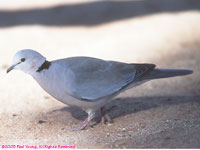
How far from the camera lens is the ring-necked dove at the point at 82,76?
3723mm

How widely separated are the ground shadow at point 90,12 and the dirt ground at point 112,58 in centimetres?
3

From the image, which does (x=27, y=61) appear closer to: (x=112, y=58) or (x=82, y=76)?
(x=82, y=76)

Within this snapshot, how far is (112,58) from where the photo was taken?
641cm

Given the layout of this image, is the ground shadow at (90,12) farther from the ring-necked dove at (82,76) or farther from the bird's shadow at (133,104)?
the ring-necked dove at (82,76)

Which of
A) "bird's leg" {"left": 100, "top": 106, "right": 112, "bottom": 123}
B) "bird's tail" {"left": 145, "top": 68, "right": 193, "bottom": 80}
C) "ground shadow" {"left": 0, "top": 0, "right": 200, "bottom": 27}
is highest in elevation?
"ground shadow" {"left": 0, "top": 0, "right": 200, "bottom": 27}

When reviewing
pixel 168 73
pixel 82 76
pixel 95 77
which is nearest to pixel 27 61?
pixel 82 76

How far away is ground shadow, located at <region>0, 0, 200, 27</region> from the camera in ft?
30.2

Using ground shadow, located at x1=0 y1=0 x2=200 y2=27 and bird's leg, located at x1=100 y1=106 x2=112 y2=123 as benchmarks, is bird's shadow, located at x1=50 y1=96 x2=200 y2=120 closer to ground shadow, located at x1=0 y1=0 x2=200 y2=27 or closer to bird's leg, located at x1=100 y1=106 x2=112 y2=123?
bird's leg, located at x1=100 y1=106 x2=112 y2=123

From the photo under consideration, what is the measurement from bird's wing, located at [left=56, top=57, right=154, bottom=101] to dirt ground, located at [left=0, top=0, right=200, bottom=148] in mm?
439

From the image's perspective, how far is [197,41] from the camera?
7.16m

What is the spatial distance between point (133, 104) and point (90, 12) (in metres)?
5.70

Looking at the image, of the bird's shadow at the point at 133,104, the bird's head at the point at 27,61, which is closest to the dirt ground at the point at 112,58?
the bird's shadow at the point at 133,104

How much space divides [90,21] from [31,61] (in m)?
5.60

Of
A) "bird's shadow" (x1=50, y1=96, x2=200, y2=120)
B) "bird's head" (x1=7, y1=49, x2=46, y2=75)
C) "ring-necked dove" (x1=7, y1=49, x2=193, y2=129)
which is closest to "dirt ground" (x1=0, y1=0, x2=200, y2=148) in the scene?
"bird's shadow" (x1=50, y1=96, x2=200, y2=120)
